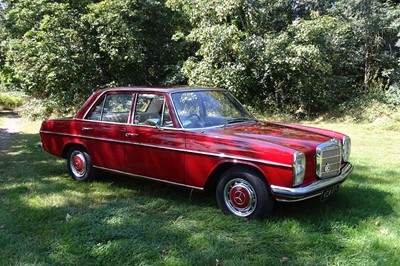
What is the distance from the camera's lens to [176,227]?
164 inches

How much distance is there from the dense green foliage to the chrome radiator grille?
10021 millimetres

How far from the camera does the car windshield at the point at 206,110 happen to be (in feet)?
16.1

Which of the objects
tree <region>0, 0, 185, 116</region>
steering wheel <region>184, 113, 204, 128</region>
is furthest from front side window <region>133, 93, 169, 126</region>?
tree <region>0, 0, 185, 116</region>

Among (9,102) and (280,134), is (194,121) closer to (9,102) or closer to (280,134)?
(280,134)

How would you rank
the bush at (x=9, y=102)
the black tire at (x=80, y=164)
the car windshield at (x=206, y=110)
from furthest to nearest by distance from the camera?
the bush at (x=9, y=102) < the black tire at (x=80, y=164) < the car windshield at (x=206, y=110)

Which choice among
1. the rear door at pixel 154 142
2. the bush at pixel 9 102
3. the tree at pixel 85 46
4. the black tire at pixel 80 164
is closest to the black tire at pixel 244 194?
the rear door at pixel 154 142

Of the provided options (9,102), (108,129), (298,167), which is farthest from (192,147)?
(9,102)

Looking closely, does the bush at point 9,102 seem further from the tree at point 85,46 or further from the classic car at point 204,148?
the classic car at point 204,148

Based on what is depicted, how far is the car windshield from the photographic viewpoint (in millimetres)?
4910

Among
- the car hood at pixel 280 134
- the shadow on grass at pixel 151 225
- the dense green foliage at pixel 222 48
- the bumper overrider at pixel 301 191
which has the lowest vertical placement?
the shadow on grass at pixel 151 225

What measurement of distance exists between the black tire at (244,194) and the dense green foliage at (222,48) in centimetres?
1048

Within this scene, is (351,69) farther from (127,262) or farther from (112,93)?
(127,262)

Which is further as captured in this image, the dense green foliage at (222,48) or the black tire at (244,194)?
the dense green foliage at (222,48)

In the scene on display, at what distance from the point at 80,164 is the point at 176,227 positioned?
8.60ft
